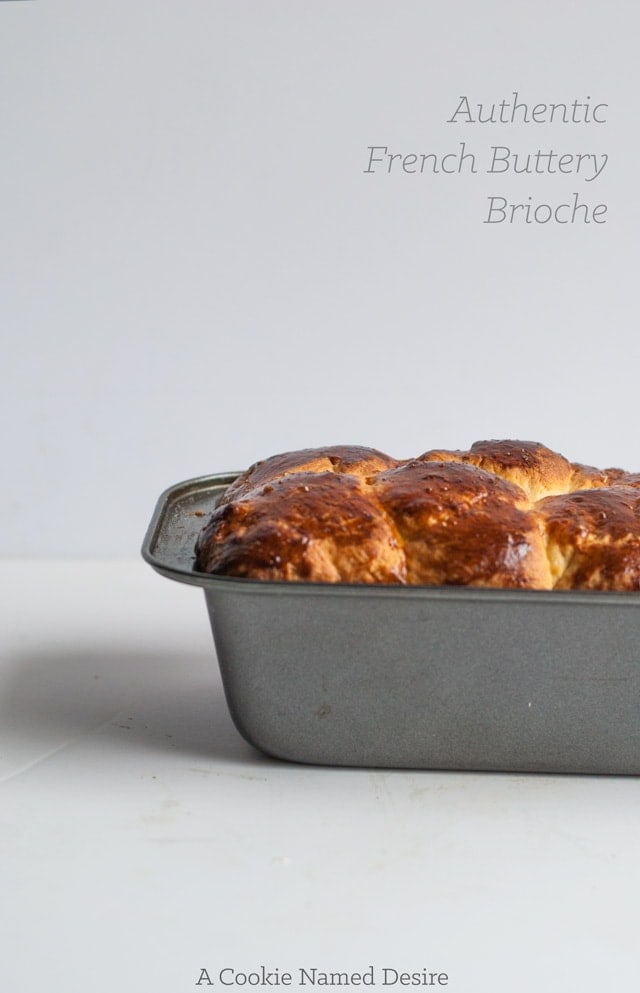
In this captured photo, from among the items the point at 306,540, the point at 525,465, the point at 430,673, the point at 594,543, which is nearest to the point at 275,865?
the point at 430,673

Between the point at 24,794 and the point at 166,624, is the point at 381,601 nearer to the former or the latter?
the point at 24,794

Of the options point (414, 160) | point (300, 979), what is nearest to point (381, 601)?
point (300, 979)

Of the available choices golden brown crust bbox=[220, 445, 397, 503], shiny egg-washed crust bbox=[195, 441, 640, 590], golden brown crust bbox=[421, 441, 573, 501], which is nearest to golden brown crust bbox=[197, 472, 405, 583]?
shiny egg-washed crust bbox=[195, 441, 640, 590]

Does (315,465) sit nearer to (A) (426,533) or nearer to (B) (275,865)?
(A) (426,533)

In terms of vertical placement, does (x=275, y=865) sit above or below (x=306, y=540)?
below

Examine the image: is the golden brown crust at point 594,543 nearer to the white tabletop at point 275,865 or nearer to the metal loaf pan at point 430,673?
the metal loaf pan at point 430,673

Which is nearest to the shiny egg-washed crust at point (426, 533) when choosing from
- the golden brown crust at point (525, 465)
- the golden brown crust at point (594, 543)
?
the golden brown crust at point (594, 543)

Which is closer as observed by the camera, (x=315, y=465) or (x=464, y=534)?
(x=464, y=534)

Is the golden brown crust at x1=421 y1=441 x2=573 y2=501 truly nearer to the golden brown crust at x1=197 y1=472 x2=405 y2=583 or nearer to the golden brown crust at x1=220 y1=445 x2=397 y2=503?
the golden brown crust at x1=220 y1=445 x2=397 y2=503
